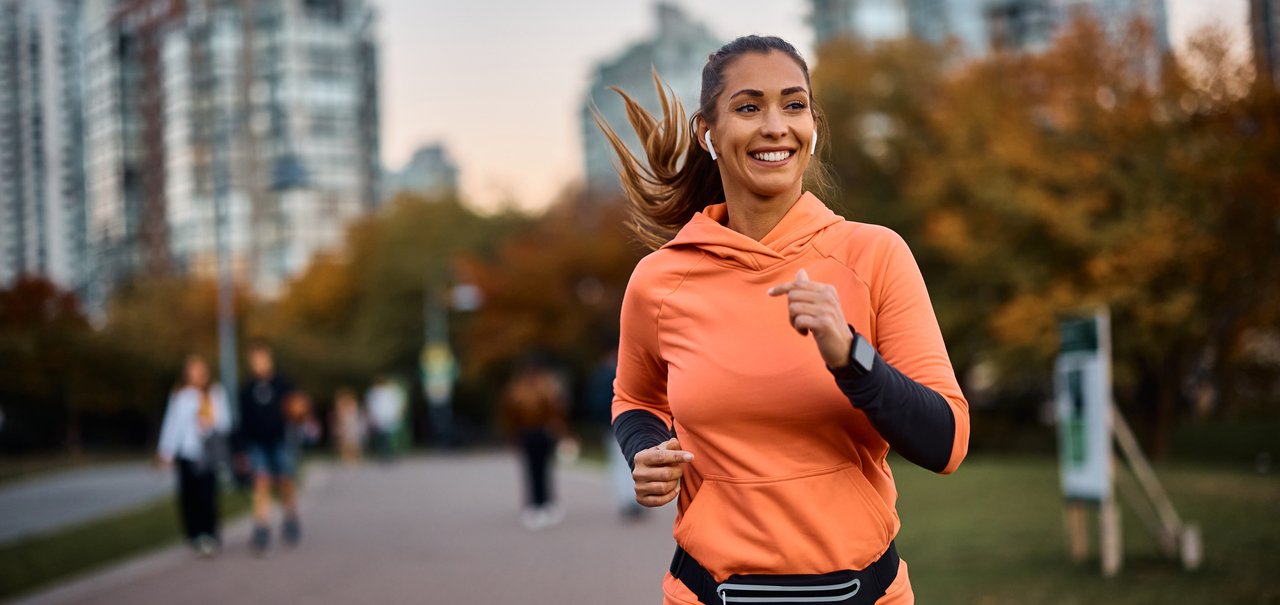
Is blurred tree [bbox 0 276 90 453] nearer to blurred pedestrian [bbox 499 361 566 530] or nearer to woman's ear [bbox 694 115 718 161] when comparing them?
blurred pedestrian [bbox 499 361 566 530]

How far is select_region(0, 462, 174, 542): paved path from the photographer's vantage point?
682 inches

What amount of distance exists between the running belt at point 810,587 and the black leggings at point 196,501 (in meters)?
11.5

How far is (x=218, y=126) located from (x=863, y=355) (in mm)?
122080

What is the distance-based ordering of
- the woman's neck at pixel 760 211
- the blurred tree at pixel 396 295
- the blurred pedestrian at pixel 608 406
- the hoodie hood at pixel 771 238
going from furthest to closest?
the blurred tree at pixel 396 295
the blurred pedestrian at pixel 608 406
the woman's neck at pixel 760 211
the hoodie hood at pixel 771 238

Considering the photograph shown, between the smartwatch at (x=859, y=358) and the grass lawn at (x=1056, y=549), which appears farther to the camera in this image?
the grass lawn at (x=1056, y=549)

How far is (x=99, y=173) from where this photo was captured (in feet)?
404

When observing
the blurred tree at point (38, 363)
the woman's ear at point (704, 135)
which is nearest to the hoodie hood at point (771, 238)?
the woman's ear at point (704, 135)

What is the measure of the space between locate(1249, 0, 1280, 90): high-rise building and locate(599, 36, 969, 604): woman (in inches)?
995

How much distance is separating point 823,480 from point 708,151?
763 millimetres

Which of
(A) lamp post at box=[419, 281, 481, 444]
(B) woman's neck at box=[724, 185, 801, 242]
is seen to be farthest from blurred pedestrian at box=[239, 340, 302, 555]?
(A) lamp post at box=[419, 281, 481, 444]

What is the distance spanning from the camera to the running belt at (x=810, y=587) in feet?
7.63

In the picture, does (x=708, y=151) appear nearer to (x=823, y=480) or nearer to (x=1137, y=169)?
(x=823, y=480)

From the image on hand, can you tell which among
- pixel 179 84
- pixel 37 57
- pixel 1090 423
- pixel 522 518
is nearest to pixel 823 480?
pixel 1090 423

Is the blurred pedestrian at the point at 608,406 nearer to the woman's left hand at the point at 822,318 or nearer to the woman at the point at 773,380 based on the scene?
the woman at the point at 773,380
